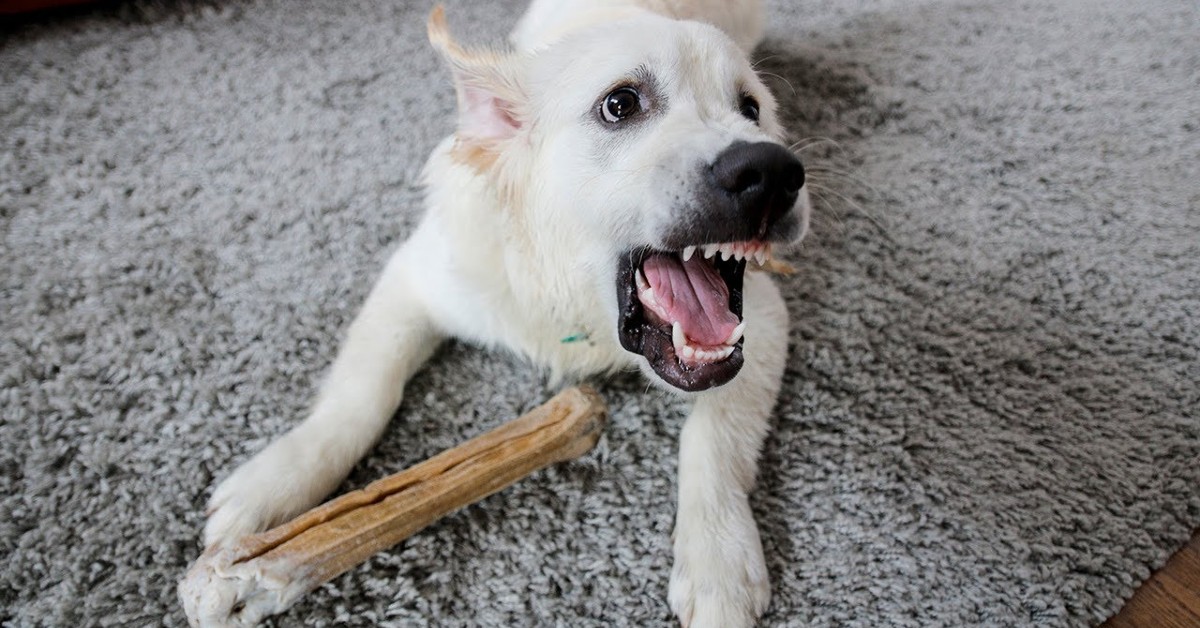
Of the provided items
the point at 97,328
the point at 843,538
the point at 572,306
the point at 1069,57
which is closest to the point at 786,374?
the point at 843,538

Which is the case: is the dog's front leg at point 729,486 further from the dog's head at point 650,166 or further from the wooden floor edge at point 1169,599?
the wooden floor edge at point 1169,599

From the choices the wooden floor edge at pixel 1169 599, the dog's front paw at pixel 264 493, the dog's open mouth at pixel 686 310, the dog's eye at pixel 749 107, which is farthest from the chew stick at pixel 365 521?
the wooden floor edge at pixel 1169 599

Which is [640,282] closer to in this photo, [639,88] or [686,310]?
[686,310]

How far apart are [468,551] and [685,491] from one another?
0.42 meters

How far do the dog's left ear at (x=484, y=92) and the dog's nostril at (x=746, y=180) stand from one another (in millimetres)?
491

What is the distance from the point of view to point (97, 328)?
1812mm

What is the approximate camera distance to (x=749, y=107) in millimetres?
1588

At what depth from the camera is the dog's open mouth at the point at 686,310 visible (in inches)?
54.2

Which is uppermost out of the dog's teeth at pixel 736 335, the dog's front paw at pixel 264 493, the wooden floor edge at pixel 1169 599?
the dog's teeth at pixel 736 335

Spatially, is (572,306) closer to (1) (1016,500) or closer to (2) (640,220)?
(2) (640,220)

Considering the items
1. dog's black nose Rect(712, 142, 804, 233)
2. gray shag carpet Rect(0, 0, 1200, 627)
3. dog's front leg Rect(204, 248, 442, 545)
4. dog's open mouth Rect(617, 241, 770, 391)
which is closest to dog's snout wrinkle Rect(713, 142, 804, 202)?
dog's black nose Rect(712, 142, 804, 233)

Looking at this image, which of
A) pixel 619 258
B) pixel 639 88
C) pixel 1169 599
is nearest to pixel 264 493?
pixel 619 258

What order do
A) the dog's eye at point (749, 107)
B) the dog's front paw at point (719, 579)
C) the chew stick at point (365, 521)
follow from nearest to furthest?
the chew stick at point (365, 521) < the dog's front paw at point (719, 579) < the dog's eye at point (749, 107)

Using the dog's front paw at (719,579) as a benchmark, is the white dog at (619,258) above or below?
above
